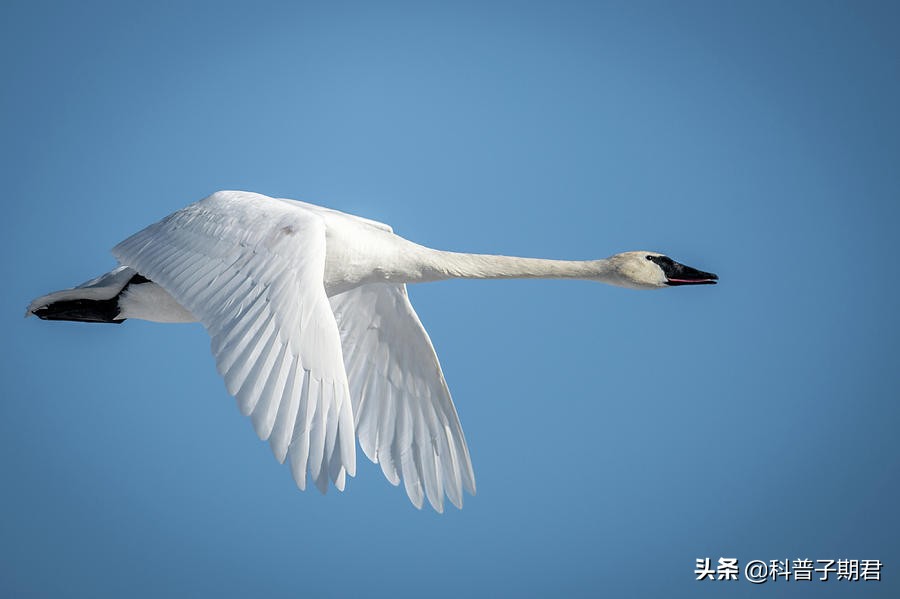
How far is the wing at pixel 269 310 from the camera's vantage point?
4824 millimetres

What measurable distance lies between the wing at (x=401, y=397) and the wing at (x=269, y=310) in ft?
4.15

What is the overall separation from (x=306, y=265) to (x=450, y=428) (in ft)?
5.55

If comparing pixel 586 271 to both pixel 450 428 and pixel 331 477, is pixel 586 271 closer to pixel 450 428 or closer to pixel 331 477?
pixel 450 428

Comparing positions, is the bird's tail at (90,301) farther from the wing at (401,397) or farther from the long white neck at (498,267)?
the long white neck at (498,267)

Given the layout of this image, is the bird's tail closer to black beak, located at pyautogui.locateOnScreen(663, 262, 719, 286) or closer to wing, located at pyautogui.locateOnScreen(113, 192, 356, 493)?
wing, located at pyautogui.locateOnScreen(113, 192, 356, 493)

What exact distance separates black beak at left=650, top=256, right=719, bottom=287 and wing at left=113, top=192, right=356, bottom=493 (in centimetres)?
202

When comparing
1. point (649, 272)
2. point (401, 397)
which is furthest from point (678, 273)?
point (401, 397)

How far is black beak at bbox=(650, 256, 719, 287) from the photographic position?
262 inches

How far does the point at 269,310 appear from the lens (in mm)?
5203

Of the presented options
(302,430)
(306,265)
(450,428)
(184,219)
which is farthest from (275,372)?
(450,428)

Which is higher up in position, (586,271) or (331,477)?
(586,271)

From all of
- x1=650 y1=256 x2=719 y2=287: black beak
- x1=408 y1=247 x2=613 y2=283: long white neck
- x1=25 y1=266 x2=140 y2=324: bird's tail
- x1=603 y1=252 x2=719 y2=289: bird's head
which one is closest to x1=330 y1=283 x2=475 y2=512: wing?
x1=408 y1=247 x2=613 y2=283: long white neck

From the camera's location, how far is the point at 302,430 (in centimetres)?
481

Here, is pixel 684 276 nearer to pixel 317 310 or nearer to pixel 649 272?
pixel 649 272
